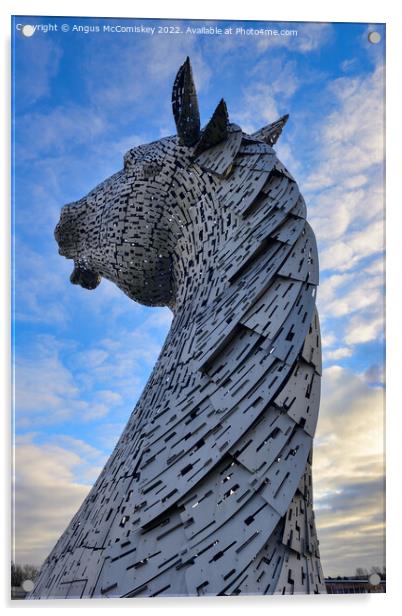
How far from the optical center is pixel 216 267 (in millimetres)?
5879

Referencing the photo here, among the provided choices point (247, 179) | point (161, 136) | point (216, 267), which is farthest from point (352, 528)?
point (161, 136)

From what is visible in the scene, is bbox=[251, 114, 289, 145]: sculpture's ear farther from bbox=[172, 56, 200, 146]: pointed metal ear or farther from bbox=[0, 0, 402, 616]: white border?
bbox=[0, 0, 402, 616]: white border

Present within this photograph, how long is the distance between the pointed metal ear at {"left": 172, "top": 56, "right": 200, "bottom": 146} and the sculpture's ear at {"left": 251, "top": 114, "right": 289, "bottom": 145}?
0.65m

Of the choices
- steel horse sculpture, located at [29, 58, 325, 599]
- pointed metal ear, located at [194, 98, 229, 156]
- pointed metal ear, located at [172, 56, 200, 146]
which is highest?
pointed metal ear, located at [172, 56, 200, 146]

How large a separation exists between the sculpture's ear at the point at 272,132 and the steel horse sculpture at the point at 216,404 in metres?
0.02

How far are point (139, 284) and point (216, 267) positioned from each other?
4.62 feet

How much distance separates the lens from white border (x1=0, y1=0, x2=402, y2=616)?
505 cm

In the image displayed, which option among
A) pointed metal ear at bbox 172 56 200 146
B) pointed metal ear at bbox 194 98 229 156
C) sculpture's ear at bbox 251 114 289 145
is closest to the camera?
pointed metal ear at bbox 194 98 229 156

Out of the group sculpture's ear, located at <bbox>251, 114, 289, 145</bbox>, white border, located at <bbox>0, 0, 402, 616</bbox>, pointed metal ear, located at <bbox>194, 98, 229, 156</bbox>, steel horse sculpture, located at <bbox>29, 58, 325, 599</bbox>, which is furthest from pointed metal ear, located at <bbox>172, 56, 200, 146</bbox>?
sculpture's ear, located at <bbox>251, 114, 289, 145</bbox>
